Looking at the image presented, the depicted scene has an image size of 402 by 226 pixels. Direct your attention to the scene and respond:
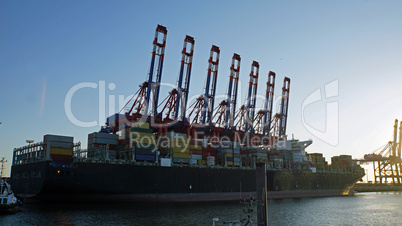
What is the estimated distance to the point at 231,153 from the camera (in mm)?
73062

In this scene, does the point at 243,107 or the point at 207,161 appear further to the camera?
the point at 243,107

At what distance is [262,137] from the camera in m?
94.1

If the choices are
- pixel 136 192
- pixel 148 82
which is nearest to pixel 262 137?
pixel 148 82

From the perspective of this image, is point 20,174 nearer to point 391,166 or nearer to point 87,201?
point 87,201

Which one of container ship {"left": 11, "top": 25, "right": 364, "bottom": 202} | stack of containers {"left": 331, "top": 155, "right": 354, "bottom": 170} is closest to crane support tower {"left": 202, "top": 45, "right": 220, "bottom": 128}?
container ship {"left": 11, "top": 25, "right": 364, "bottom": 202}

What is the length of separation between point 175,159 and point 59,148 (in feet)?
68.9

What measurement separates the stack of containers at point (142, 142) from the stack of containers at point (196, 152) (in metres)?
9.14

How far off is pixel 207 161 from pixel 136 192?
739 inches

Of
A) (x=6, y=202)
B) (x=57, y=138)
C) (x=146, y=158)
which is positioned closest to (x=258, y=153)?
(x=146, y=158)

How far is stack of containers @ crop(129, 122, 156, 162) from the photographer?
186ft

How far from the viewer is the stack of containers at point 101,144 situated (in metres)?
55.9

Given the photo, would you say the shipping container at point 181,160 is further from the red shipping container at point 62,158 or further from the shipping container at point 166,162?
Answer: the red shipping container at point 62,158

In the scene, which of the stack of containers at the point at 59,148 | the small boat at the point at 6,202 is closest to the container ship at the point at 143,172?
the stack of containers at the point at 59,148

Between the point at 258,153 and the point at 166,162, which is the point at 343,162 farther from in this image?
the point at 166,162
